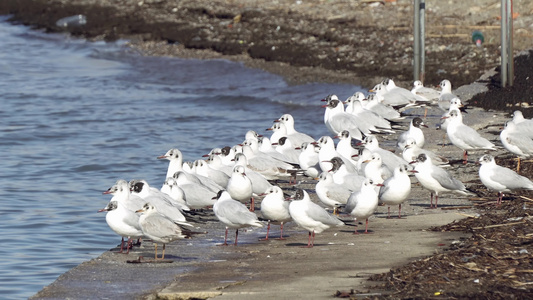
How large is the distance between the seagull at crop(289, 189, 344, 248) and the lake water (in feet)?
8.35

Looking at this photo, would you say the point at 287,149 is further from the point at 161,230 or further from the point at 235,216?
the point at 161,230

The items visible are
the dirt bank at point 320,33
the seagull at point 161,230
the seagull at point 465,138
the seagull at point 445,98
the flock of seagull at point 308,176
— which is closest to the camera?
the seagull at point 161,230

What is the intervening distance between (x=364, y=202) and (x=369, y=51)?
16005 millimetres

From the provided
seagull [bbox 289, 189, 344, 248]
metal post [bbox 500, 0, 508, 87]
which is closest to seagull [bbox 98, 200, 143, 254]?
seagull [bbox 289, 189, 344, 248]

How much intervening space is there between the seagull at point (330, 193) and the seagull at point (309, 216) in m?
0.95

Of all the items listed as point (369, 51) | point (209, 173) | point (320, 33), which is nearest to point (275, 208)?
point (209, 173)

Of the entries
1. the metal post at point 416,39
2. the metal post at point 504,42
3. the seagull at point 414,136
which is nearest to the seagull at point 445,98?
the metal post at point 504,42

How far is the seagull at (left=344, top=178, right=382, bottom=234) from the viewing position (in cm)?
1005

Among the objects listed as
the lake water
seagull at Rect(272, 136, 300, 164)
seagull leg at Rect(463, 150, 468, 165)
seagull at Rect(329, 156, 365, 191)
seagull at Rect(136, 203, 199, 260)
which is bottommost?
the lake water

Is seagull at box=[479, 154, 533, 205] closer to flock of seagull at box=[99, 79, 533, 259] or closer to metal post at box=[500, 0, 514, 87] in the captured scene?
flock of seagull at box=[99, 79, 533, 259]

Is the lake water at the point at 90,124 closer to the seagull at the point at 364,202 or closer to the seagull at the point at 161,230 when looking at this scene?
the seagull at the point at 161,230

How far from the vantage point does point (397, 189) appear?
10508 mm

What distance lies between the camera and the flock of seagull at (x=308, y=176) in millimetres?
9789

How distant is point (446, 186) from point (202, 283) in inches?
156
